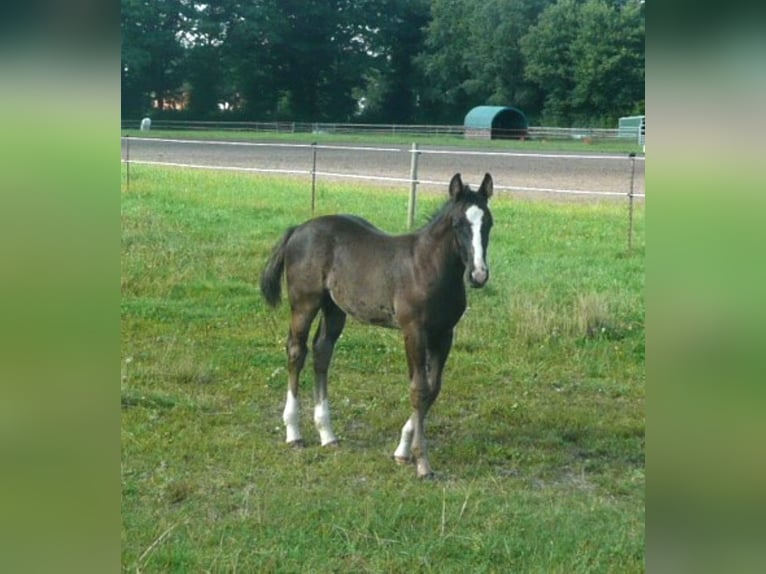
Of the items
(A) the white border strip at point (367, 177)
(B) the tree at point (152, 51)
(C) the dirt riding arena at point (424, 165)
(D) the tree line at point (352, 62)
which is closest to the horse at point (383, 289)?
(C) the dirt riding arena at point (424, 165)

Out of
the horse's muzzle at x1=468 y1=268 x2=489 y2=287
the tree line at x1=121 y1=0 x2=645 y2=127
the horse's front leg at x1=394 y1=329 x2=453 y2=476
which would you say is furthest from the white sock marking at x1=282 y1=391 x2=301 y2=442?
the tree line at x1=121 y1=0 x2=645 y2=127

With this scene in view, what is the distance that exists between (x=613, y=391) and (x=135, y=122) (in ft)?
13.1

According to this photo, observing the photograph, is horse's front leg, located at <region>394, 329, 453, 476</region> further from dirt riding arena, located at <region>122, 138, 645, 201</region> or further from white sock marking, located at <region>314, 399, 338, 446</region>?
dirt riding arena, located at <region>122, 138, 645, 201</region>

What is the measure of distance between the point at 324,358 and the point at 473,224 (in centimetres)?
148

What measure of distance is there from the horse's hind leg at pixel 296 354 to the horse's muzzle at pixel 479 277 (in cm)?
142

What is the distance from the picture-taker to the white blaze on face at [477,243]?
4.14 m

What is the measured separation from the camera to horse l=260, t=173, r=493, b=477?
483cm

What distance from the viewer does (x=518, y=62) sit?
2.21 m

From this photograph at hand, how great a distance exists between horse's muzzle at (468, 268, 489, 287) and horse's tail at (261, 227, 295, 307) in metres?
1.65

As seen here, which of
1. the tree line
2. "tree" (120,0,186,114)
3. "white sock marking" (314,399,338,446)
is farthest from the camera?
"white sock marking" (314,399,338,446)

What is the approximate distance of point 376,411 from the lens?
5711 mm

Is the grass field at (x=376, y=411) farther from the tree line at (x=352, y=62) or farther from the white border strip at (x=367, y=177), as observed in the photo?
the tree line at (x=352, y=62)

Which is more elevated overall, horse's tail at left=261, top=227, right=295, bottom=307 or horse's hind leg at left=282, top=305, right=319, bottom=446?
horse's tail at left=261, top=227, right=295, bottom=307
